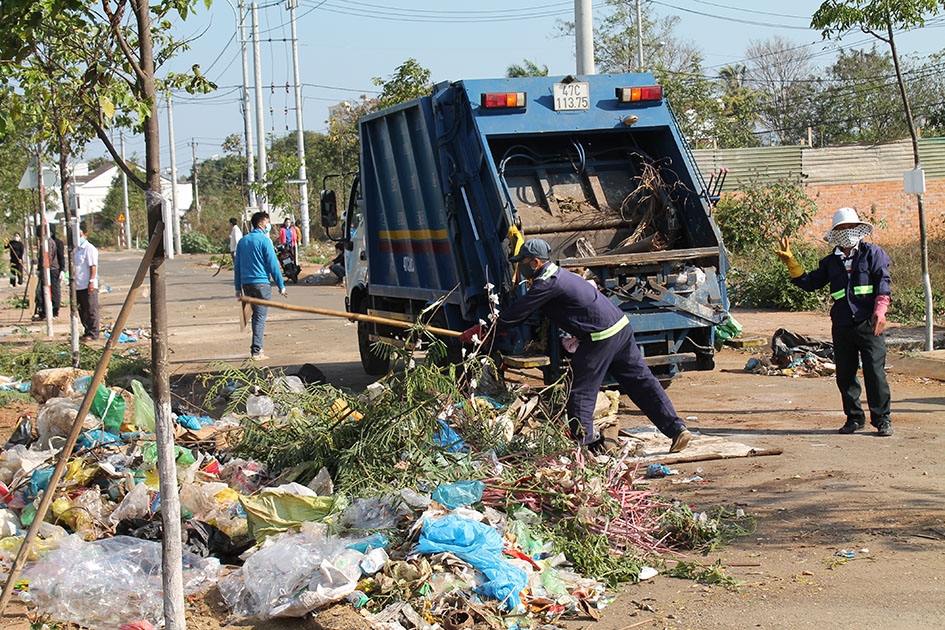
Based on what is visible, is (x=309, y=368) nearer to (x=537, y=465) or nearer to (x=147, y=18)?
(x=537, y=465)

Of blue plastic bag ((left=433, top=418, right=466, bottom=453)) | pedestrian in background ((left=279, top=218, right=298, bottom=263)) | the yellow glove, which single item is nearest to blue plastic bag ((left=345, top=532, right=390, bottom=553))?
blue plastic bag ((left=433, top=418, right=466, bottom=453))

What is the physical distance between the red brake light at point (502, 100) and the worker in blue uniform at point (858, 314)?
243 centimetres

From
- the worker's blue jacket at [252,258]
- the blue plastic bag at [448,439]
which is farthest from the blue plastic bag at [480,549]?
the worker's blue jacket at [252,258]

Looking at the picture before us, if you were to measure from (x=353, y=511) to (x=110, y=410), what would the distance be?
8.62 ft

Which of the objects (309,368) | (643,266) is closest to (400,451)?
(643,266)

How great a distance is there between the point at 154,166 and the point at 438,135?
17.1 feet

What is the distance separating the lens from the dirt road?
4.25 m

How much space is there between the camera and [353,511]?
495 cm

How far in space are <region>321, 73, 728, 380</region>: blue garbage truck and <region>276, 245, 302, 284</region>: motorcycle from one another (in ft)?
53.9

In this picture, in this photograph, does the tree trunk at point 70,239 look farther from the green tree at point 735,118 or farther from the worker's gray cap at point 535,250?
the green tree at point 735,118

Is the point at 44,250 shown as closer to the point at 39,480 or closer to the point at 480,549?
the point at 39,480

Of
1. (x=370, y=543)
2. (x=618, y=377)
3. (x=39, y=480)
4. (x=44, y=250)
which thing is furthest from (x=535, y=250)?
(x=44, y=250)

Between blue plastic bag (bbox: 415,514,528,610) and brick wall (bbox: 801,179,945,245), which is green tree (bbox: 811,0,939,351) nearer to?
blue plastic bag (bbox: 415,514,528,610)

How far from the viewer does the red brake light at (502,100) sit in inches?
320
